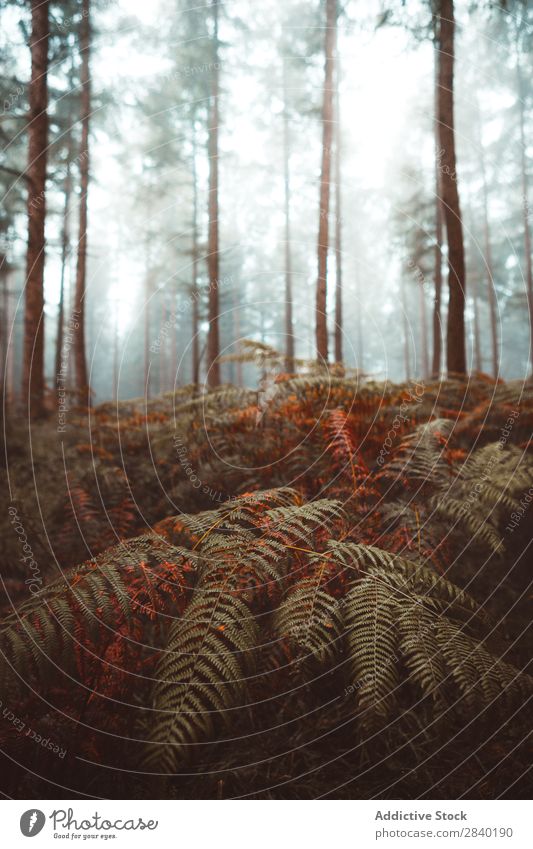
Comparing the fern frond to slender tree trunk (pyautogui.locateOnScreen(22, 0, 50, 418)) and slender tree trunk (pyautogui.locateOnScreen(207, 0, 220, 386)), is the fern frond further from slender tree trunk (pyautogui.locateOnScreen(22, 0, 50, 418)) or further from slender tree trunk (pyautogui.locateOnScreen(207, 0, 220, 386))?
slender tree trunk (pyautogui.locateOnScreen(207, 0, 220, 386))

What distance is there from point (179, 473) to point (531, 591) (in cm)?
271

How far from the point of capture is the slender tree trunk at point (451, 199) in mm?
5273

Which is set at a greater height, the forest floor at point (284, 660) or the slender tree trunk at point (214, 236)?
the slender tree trunk at point (214, 236)

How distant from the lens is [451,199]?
556 centimetres

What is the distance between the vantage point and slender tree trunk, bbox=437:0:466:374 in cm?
527

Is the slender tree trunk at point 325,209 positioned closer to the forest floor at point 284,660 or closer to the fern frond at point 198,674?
the forest floor at point 284,660

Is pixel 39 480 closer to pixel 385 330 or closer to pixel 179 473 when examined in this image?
pixel 179 473

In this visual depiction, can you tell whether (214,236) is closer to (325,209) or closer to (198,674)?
A: (325,209)
